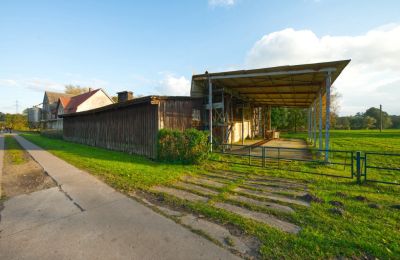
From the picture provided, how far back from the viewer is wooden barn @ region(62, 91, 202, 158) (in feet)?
32.7

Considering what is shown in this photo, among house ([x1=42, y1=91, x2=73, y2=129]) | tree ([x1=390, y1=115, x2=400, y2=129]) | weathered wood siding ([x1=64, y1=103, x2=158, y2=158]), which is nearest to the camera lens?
weathered wood siding ([x1=64, y1=103, x2=158, y2=158])

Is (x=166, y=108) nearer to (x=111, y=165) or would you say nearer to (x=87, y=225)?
(x=111, y=165)

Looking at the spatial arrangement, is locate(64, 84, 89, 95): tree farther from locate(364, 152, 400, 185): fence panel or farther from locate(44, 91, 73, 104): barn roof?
locate(364, 152, 400, 185): fence panel

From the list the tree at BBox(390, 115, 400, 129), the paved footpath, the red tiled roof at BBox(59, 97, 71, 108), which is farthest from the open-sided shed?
the tree at BBox(390, 115, 400, 129)

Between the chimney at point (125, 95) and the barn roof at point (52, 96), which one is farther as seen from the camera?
the barn roof at point (52, 96)

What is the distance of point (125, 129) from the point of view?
12.2 meters

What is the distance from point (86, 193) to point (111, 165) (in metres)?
3.17

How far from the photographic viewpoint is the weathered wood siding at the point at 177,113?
10.0 m

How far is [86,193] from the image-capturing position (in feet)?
17.1

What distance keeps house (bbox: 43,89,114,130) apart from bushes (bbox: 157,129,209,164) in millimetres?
29090

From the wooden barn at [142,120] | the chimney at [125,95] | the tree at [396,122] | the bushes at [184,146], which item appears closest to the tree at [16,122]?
the chimney at [125,95]

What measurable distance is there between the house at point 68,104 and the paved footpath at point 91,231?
32058 millimetres

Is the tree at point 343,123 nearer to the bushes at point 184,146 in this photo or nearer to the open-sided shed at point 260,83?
the open-sided shed at point 260,83

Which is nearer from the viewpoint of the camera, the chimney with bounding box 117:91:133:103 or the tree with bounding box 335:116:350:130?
the chimney with bounding box 117:91:133:103
